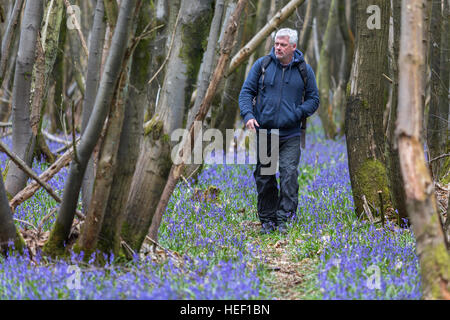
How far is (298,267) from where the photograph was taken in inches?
242

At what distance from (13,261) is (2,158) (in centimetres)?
723

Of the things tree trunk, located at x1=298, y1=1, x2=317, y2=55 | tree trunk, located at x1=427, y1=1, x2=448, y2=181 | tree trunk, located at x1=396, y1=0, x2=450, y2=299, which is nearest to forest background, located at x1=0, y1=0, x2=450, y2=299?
tree trunk, located at x1=396, y1=0, x2=450, y2=299

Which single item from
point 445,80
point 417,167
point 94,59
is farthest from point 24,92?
point 445,80

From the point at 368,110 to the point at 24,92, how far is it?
4271 millimetres

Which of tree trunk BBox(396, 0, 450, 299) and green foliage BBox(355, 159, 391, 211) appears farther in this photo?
green foliage BBox(355, 159, 391, 211)

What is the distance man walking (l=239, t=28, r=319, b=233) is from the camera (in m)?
7.66

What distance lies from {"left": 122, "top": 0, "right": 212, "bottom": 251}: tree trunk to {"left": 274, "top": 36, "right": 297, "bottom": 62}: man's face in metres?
2.30

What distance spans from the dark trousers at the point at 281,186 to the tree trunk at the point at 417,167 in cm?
345

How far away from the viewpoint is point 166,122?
5.36m

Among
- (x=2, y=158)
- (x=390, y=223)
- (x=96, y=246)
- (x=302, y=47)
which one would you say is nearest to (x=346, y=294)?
(x=96, y=246)

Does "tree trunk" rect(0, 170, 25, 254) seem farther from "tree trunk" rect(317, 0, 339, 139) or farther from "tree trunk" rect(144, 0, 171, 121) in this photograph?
"tree trunk" rect(317, 0, 339, 139)

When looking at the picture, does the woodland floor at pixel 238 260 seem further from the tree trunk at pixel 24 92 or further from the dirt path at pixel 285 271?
the tree trunk at pixel 24 92

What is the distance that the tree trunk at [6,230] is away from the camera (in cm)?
521
